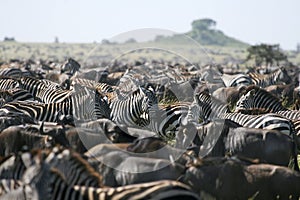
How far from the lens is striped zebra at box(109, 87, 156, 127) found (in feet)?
43.7

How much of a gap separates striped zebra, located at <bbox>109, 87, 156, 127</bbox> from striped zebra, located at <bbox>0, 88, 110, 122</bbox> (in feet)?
1.04

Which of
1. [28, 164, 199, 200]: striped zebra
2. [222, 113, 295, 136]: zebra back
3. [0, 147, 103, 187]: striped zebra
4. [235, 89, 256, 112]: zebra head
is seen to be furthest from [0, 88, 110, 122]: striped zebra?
[28, 164, 199, 200]: striped zebra

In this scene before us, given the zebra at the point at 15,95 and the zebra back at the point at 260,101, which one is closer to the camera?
the zebra at the point at 15,95

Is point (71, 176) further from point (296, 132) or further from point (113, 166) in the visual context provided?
point (296, 132)

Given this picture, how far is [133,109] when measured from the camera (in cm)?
1362

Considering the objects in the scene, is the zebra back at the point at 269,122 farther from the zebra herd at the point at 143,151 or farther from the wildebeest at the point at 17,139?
the wildebeest at the point at 17,139

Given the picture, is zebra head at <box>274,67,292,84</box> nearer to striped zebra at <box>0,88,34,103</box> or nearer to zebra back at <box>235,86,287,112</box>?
zebra back at <box>235,86,287,112</box>

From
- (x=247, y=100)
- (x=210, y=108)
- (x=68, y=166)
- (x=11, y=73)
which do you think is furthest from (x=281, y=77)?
(x=68, y=166)

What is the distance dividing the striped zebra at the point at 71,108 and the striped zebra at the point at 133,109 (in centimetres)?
32

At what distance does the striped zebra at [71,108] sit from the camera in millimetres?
12148

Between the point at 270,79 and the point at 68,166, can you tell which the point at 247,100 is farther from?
the point at 270,79

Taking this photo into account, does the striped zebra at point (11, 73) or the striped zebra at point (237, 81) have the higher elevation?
the striped zebra at point (237, 81)

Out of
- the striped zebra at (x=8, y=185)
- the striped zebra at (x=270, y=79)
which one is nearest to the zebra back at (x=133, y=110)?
the striped zebra at (x=8, y=185)

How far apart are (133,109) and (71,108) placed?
1578mm
